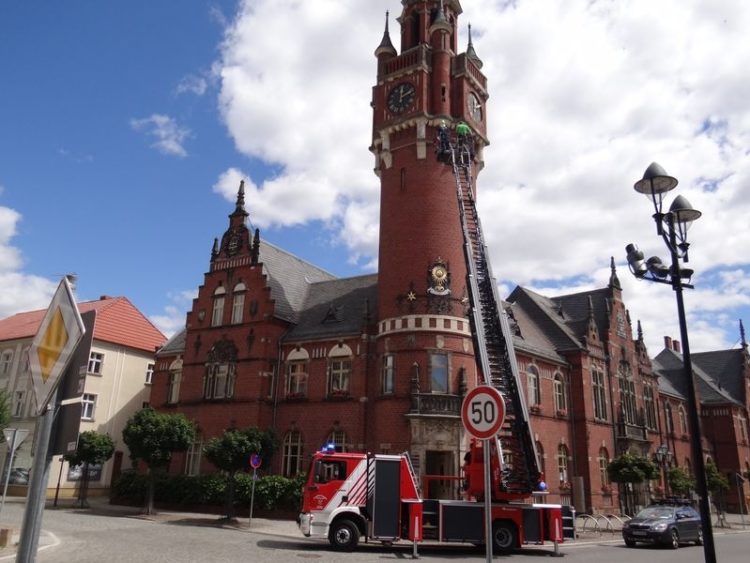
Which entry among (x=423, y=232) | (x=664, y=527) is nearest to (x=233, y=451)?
(x=423, y=232)

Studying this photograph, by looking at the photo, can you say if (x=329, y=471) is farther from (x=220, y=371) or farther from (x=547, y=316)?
(x=547, y=316)

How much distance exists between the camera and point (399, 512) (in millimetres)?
18375

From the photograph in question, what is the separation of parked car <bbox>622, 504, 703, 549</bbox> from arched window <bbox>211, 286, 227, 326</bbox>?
23.8 m

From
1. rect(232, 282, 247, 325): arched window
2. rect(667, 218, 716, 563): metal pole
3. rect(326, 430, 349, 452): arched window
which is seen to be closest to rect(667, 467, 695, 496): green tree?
rect(326, 430, 349, 452): arched window

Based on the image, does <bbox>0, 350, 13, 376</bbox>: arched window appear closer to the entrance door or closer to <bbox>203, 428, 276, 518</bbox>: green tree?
<bbox>203, 428, 276, 518</bbox>: green tree

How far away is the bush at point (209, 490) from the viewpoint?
92.6ft

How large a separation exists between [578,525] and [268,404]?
56.2ft

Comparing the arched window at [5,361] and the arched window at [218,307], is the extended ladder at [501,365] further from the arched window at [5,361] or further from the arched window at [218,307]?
the arched window at [5,361]

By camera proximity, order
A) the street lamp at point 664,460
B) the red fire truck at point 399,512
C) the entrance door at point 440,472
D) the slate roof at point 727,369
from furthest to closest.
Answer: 1. the slate roof at point 727,369
2. the street lamp at point 664,460
3. the entrance door at point 440,472
4. the red fire truck at point 399,512

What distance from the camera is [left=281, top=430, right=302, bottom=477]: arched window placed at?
31844mm

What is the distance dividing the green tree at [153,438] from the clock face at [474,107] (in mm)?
22702

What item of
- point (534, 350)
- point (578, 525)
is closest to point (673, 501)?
point (578, 525)

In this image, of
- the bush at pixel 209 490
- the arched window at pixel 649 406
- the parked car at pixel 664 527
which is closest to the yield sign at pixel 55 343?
the parked car at pixel 664 527

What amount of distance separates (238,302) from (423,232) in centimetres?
1200
